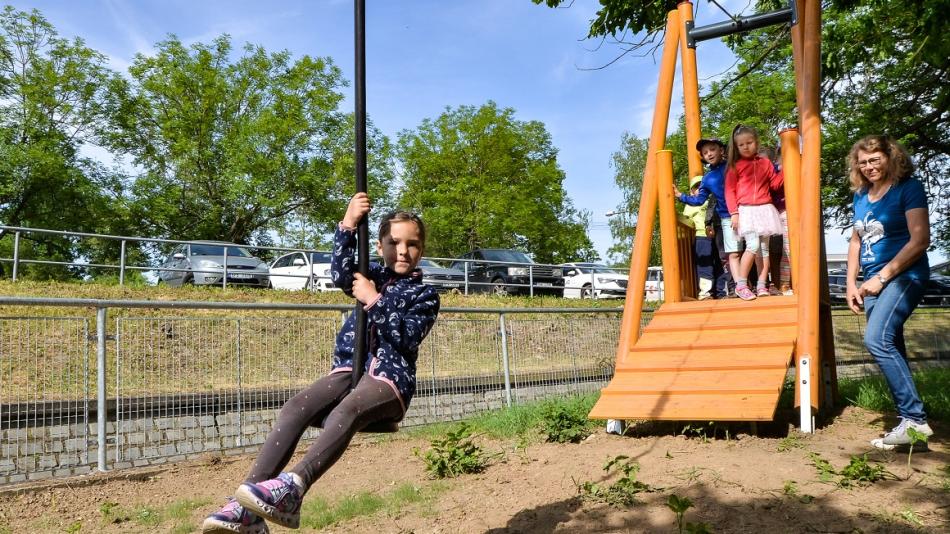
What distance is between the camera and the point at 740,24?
23.2ft

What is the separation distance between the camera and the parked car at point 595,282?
22.9m

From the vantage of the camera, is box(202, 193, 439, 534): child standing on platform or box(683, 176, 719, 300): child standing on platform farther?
box(683, 176, 719, 300): child standing on platform

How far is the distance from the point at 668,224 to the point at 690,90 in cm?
192

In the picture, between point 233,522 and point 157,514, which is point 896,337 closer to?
point 233,522

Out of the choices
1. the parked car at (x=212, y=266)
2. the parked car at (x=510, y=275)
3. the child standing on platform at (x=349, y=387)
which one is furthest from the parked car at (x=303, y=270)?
the child standing on platform at (x=349, y=387)

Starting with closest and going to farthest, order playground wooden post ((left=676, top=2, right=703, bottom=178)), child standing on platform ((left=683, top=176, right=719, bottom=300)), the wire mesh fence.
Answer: the wire mesh fence, playground wooden post ((left=676, top=2, right=703, bottom=178)), child standing on platform ((left=683, top=176, right=719, bottom=300))

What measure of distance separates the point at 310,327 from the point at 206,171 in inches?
868

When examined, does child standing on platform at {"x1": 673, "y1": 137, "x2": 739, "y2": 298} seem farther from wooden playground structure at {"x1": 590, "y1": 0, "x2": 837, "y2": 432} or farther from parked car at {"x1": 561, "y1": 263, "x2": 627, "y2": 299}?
parked car at {"x1": 561, "y1": 263, "x2": 627, "y2": 299}

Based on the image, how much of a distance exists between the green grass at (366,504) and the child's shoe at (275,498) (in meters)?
1.47

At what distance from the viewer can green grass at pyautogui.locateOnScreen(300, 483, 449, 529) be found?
14.6 feet

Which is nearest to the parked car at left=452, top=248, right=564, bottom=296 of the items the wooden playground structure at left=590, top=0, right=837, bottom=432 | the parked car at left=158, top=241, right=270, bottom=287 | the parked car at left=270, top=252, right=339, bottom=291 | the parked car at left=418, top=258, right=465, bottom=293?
the parked car at left=418, top=258, right=465, bottom=293

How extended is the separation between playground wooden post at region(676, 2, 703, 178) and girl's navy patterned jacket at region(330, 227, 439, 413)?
5.61 m

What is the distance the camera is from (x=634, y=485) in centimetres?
420

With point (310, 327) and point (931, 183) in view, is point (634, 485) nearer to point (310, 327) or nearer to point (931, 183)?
point (310, 327)
